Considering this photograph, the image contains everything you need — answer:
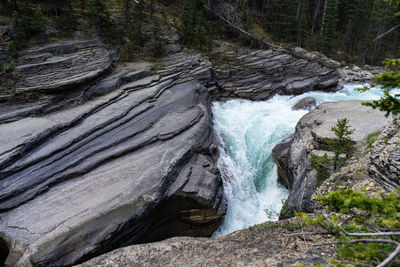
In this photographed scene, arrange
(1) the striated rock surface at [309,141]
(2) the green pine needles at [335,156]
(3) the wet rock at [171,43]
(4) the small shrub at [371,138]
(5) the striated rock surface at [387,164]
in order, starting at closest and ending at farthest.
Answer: (5) the striated rock surface at [387,164] < (2) the green pine needles at [335,156] < (4) the small shrub at [371,138] < (1) the striated rock surface at [309,141] < (3) the wet rock at [171,43]

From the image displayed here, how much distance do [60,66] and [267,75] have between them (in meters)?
22.2

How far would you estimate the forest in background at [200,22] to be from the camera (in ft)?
67.7

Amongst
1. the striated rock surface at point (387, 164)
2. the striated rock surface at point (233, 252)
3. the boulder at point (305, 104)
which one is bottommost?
the boulder at point (305, 104)

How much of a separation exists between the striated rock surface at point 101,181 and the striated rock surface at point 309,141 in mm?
4154

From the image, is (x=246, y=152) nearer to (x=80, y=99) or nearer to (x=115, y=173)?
(x=115, y=173)

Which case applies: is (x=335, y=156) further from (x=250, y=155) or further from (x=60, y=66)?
(x=60, y=66)

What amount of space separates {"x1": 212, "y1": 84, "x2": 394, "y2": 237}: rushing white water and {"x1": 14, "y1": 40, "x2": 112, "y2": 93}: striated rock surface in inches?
A: 445

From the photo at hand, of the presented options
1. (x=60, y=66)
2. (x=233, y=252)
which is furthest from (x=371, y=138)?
(x=60, y=66)

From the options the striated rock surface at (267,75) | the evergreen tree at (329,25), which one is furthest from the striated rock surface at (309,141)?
the evergreen tree at (329,25)

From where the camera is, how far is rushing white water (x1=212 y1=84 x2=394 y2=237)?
12539 mm

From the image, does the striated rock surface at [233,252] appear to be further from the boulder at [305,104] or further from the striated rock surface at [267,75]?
the striated rock surface at [267,75]

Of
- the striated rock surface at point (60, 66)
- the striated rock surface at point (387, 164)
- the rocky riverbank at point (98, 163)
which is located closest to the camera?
the striated rock surface at point (387, 164)

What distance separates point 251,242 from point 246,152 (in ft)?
A: 32.2

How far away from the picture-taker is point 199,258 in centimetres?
630
